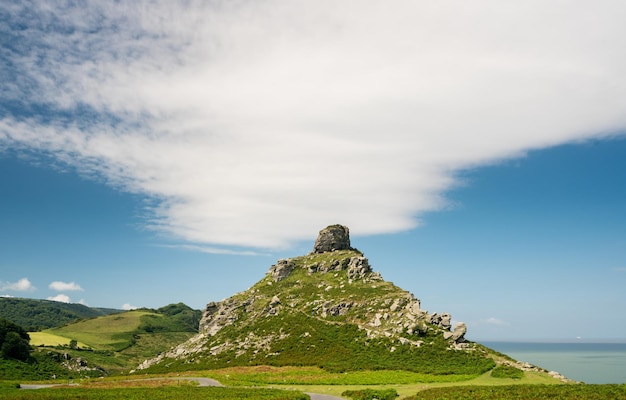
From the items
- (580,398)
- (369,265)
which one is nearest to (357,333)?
(369,265)

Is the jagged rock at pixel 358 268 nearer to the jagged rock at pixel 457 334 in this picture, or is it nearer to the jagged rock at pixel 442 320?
the jagged rock at pixel 442 320

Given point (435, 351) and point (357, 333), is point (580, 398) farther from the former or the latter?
point (357, 333)

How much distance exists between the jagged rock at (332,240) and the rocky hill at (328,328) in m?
3.91

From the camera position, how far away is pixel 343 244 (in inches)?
6791

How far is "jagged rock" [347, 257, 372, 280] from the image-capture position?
478 feet

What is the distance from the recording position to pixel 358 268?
147 m

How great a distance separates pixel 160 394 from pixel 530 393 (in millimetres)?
53868

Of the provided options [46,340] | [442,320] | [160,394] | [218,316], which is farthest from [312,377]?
[46,340]

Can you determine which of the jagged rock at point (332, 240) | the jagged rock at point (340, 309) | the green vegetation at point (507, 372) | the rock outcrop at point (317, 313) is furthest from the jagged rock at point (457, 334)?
the jagged rock at point (332, 240)

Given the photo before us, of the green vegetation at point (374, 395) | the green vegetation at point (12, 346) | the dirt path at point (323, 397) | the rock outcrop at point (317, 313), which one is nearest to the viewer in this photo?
the green vegetation at point (374, 395)

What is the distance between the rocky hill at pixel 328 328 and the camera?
93875 mm

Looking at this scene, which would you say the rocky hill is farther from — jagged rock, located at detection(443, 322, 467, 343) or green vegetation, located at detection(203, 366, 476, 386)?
green vegetation, located at detection(203, 366, 476, 386)

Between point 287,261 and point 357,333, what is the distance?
6148 cm

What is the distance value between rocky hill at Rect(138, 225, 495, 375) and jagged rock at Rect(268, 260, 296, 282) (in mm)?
392
